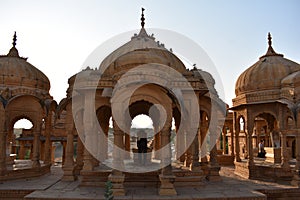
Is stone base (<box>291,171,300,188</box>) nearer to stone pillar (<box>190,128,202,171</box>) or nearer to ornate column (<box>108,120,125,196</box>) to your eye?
stone pillar (<box>190,128,202,171</box>)

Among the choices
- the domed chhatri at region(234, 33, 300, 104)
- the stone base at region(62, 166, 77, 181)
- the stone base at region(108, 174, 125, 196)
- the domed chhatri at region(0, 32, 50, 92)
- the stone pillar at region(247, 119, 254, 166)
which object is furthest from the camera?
the domed chhatri at region(0, 32, 50, 92)

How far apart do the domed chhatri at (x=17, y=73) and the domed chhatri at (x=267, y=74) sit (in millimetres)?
12611

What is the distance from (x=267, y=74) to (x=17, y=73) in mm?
14804

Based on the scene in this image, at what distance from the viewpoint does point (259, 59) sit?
16531mm

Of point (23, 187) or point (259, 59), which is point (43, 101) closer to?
point (23, 187)

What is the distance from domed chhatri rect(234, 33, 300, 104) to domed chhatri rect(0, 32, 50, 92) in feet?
41.4

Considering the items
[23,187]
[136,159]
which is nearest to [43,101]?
[23,187]

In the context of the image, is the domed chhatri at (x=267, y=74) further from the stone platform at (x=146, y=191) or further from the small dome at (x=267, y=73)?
the stone platform at (x=146, y=191)

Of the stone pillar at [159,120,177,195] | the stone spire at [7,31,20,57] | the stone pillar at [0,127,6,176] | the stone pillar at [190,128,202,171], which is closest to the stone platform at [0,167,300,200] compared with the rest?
the stone pillar at [159,120,177,195]

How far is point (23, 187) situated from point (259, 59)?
49.1 ft

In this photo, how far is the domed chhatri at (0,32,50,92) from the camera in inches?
605

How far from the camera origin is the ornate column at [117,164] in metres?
9.48

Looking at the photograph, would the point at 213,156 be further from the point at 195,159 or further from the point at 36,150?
the point at 36,150

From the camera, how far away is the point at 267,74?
15117mm
